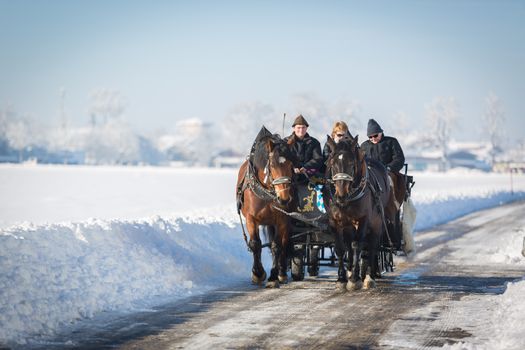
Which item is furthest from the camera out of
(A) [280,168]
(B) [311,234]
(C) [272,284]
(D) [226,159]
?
(D) [226,159]

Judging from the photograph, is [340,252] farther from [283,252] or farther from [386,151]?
[386,151]

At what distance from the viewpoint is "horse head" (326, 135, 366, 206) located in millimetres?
11828

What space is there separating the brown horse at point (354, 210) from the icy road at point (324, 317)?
0.43 metres

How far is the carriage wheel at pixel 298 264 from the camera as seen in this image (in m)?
13.3

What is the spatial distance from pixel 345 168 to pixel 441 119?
492 ft

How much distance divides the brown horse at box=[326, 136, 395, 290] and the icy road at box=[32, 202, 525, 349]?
1.43 feet

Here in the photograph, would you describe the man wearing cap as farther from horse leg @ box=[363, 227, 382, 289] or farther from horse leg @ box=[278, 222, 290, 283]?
horse leg @ box=[363, 227, 382, 289]

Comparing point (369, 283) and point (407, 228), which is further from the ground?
point (407, 228)

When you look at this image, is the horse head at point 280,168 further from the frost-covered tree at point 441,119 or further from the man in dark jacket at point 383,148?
the frost-covered tree at point 441,119

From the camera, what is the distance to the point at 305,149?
13359 millimetres

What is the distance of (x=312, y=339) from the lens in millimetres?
8391

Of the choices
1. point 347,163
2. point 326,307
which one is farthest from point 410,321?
point 347,163

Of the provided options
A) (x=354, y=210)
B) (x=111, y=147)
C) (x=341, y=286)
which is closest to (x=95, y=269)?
(x=341, y=286)

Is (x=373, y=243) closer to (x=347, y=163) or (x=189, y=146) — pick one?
(x=347, y=163)
